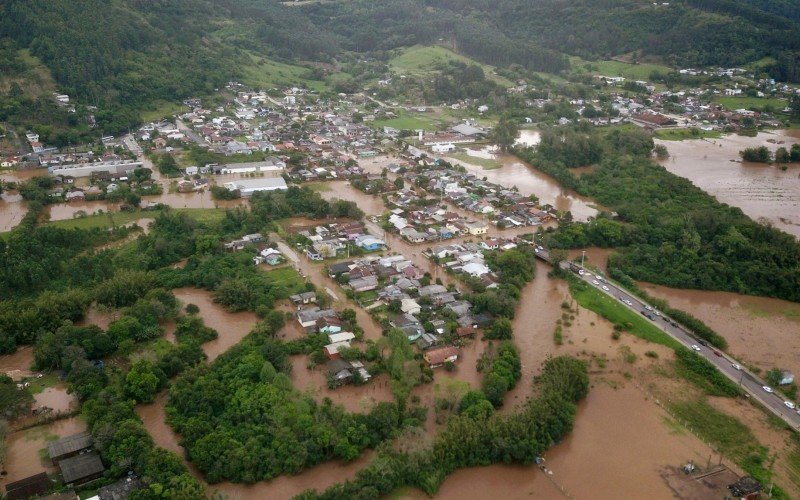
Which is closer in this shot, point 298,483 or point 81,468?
point 81,468

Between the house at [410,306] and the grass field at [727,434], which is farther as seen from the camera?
the house at [410,306]

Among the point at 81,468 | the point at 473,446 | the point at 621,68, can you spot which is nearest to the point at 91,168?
the point at 81,468

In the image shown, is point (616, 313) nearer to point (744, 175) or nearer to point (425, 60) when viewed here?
point (744, 175)

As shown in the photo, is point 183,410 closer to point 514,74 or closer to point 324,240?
point 324,240

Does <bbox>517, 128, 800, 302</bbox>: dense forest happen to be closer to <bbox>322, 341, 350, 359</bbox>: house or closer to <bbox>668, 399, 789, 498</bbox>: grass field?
<bbox>668, 399, 789, 498</bbox>: grass field

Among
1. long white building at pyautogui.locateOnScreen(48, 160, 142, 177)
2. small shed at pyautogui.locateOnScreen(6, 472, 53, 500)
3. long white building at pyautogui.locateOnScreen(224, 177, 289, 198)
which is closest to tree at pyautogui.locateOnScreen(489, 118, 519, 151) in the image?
long white building at pyautogui.locateOnScreen(224, 177, 289, 198)

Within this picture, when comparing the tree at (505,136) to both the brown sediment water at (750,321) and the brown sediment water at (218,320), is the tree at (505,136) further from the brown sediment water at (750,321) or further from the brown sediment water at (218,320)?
the brown sediment water at (218,320)

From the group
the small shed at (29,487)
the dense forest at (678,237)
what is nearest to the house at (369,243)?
the dense forest at (678,237)
